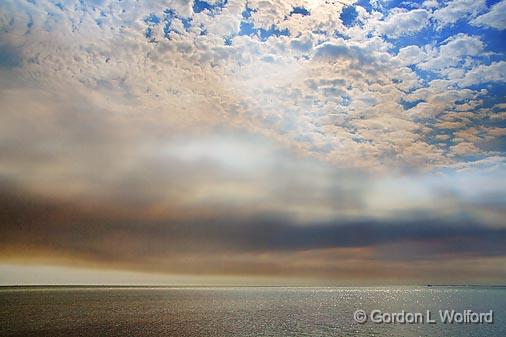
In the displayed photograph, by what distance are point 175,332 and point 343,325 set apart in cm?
3839

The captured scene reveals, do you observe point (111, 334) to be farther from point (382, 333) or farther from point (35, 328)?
point (382, 333)

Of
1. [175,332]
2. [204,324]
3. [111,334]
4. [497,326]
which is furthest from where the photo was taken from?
[204,324]

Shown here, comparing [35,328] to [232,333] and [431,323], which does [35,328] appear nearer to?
[232,333]

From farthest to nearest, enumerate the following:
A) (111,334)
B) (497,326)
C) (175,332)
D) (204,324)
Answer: (204,324), (497,326), (175,332), (111,334)

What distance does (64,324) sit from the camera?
3711 inches

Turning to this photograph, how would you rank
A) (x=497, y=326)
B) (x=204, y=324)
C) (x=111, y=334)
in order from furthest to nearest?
1. (x=204, y=324)
2. (x=497, y=326)
3. (x=111, y=334)

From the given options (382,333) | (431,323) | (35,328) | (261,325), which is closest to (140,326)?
(35,328)

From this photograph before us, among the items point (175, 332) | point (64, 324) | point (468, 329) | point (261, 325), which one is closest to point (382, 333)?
point (468, 329)

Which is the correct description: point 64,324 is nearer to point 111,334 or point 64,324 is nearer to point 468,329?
point 111,334

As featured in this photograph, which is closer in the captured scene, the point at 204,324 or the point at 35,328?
the point at 35,328

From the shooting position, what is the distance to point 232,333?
82.1 m

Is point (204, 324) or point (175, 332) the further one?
point (204, 324)

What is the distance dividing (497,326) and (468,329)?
44.8 ft

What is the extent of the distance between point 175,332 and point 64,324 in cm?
2953
